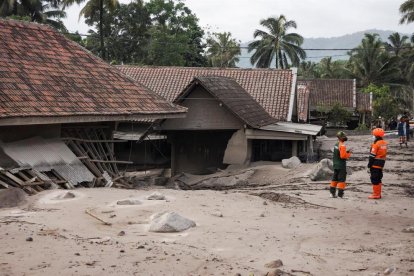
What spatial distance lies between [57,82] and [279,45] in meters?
36.9

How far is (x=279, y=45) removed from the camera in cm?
4888

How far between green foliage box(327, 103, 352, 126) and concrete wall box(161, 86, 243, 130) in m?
23.1

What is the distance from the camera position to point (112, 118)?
14.0m

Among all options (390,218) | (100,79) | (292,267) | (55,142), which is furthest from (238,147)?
(292,267)

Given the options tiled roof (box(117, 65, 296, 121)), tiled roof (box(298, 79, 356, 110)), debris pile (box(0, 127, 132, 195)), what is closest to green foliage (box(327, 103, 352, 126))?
tiled roof (box(298, 79, 356, 110))

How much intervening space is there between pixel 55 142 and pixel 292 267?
843cm

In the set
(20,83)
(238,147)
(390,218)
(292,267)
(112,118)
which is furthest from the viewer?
(238,147)

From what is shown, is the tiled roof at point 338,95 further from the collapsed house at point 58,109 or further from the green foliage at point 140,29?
the collapsed house at point 58,109

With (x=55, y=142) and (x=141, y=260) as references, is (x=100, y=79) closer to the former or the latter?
(x=55, y=142)

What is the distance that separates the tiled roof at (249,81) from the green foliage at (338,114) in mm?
15549

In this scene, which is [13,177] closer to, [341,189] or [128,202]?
[128,202]

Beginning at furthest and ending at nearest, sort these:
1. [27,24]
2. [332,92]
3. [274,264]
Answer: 1. [332,92]
2. [27,24]
3. [274,264]

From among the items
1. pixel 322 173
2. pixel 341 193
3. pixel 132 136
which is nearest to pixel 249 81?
pixel 132 136

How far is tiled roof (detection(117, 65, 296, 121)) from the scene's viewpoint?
25344mm
